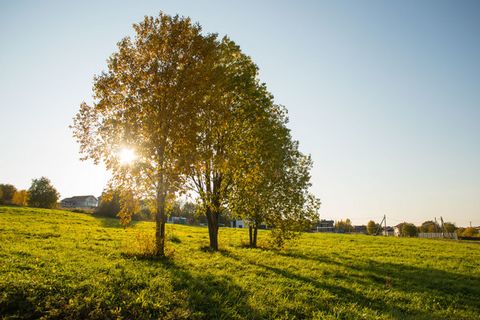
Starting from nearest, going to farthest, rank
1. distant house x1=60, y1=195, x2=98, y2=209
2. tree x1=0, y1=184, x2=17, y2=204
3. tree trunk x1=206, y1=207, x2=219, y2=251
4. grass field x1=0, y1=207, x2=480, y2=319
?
grass field x1=0, y1=207, x2=480, y2=319, tree trunk x1=206, y1=207, x2=219, y2=251, tree x1=0, y1=184, x2=17, y2=204, distant house x1=60, y1=195, x2=98, y2=209

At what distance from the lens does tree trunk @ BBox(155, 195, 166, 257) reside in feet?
54.7

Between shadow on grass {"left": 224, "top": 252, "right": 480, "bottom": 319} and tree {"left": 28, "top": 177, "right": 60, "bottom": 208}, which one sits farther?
tree {"left": 28, "top": 177, "right": 60, "bottom": 208}

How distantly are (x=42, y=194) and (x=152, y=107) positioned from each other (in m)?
83.9

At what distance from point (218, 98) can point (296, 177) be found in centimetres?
1273

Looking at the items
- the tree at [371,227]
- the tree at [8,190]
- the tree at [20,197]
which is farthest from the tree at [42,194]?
the tree at [371,227]

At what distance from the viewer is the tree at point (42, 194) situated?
270 ft

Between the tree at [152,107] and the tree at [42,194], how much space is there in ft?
267

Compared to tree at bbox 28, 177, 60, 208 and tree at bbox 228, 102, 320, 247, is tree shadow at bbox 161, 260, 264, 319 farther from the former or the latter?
tree at bbox 28, 177, 60, 208

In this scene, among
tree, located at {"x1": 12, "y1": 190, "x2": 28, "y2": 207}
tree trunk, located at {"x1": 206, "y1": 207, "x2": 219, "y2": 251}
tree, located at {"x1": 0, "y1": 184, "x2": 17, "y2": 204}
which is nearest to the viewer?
tree trunk, located at {"x1": 206, "y1": 207, "x2": 219, "y2": 251}

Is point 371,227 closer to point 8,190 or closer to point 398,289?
point 398,289

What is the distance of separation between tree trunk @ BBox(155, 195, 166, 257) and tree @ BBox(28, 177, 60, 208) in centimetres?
8201

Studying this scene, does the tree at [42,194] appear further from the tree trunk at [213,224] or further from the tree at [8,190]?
the tree trunk at [213,224]

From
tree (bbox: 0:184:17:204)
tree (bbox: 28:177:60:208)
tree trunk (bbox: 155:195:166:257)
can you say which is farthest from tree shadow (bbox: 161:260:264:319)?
tree (bbox: 0:184:17:204)

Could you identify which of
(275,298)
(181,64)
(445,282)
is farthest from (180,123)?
(445,282)
